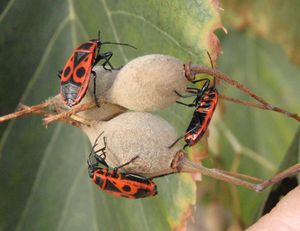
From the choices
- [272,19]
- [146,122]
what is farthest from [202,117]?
[272,19]

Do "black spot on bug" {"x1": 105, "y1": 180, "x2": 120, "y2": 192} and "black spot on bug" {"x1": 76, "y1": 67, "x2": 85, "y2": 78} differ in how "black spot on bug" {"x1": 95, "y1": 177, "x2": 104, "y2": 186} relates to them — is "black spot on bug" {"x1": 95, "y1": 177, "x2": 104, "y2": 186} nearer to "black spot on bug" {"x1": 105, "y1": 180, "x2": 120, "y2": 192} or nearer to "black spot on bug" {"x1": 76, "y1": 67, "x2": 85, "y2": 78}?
"black spot on bug" {"x1": 105, "y1": 180, "x2": 120, "y2": 192}

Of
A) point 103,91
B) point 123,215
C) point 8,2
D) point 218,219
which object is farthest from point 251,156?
point 103,91

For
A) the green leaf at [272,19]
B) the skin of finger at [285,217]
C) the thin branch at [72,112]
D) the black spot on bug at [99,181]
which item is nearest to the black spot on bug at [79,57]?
the thin branch at [72,112]

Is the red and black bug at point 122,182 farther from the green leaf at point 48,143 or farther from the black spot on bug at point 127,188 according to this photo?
the green leaf at point 48,143

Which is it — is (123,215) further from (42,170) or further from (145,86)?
(145,86)

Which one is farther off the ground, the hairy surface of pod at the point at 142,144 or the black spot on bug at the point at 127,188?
the hairy surface of pod at the point at 142,144

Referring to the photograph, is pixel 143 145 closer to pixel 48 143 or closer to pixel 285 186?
pixel 285 186
